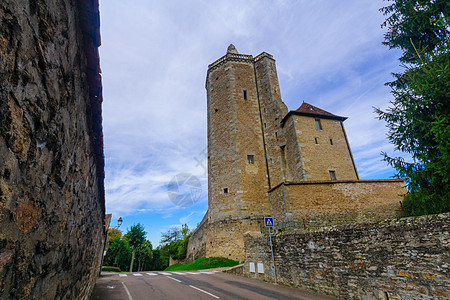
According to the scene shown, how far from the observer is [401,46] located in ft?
32.8

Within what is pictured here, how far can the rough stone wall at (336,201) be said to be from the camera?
38.9 feet

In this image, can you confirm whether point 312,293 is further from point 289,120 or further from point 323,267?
point 289,120

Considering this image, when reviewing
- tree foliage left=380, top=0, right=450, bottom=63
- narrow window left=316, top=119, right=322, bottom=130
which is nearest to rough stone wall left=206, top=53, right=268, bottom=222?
narrow window left=316, top=119, right=322, bottom=130

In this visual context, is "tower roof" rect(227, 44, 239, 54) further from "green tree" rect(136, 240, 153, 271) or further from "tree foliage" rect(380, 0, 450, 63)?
"green tree" rect(136, 240, 153, 271)

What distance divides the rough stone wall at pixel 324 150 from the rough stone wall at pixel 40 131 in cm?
1621

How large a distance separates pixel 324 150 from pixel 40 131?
18944 millimetres

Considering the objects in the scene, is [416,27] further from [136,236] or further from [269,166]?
[136,236]

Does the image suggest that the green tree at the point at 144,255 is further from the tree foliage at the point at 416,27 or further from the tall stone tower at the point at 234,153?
the tree foliage at the point at 416,27

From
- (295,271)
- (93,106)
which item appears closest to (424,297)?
(295,271)

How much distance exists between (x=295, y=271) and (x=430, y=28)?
1131cm

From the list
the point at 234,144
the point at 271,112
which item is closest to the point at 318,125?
the point at 271,112

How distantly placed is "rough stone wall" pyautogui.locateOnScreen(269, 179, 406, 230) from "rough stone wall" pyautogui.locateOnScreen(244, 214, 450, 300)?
11.8ft

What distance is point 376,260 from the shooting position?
605 centimetres

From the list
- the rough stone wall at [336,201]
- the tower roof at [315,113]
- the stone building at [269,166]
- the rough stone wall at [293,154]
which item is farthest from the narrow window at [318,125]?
the rough stone wall at [336,201]
